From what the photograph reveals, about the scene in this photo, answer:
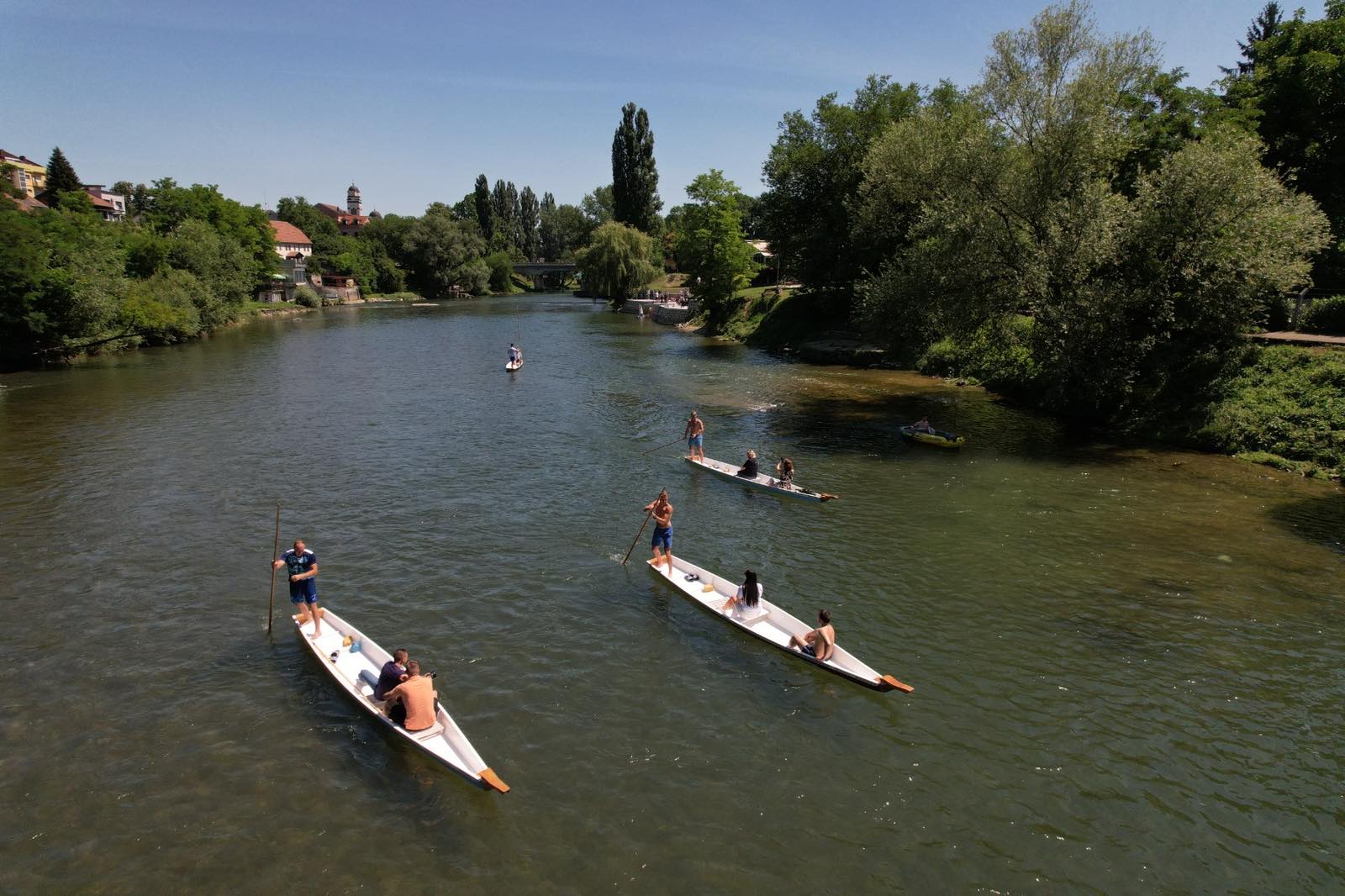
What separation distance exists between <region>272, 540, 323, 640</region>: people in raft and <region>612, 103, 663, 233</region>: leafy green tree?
123m

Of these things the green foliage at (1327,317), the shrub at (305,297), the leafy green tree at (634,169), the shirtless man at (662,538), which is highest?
the leafy green tree at (634,169)

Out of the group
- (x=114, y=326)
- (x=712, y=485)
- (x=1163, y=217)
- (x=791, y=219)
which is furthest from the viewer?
(x=791, y=219)

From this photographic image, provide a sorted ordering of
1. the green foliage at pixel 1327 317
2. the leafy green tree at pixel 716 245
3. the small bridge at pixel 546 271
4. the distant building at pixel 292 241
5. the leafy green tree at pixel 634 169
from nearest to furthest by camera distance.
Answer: the green foliage at pixel 1327 317 < the leafy green tree at pixel 716 245 < the leafy green tree at pixel 634 169 < the distant building at pixel 292 241 < the small bridge at pixel 546 271

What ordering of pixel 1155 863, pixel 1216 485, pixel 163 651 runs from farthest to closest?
pixel 1216 485, pixel 163 651, pixel 1155 863

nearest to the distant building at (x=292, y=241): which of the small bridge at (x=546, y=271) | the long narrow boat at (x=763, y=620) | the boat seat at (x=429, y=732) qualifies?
the small bridge at (x=546, y=271)

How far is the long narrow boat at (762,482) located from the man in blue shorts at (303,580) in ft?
53.9

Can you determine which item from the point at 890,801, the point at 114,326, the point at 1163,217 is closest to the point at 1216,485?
the point at 1163,217

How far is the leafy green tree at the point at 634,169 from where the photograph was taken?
132 metres

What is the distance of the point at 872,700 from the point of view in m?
15.1

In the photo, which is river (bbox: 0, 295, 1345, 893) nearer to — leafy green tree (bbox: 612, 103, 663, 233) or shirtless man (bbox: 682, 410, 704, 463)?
shirtless man (bbox: 682, 410, 704, 463)

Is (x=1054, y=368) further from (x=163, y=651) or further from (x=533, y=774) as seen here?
(x=163, y=651)

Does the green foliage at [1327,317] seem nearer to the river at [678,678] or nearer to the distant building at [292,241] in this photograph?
the river at [678,678]

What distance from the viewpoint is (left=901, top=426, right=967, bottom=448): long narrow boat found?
33.7 m

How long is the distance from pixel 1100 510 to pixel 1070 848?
17.1 m
